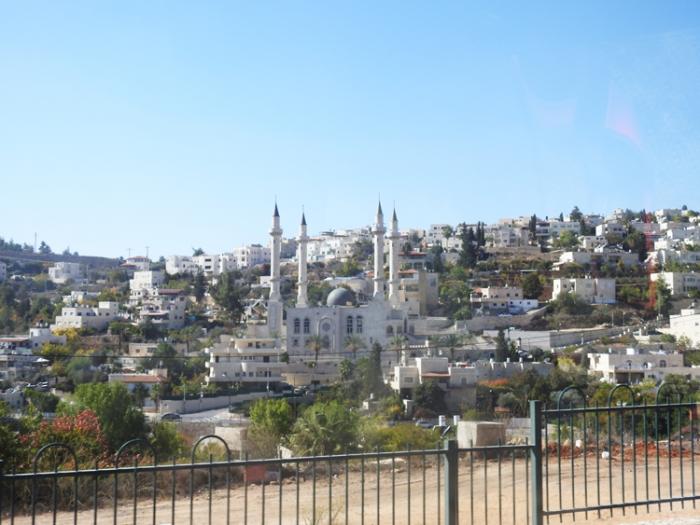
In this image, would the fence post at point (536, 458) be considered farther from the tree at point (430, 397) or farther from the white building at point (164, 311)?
the white building at point (164, 311)

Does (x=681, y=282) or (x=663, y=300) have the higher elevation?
(x=681, y=282)

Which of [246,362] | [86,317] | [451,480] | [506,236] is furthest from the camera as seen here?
[506,236]

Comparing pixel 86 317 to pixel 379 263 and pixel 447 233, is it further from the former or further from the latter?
pixel 447 233

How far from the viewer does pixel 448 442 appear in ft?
14.3

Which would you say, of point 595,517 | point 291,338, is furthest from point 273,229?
point 595,517

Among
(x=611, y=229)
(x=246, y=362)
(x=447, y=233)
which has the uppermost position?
(x=447, y=233)

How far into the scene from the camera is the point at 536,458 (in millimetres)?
4754

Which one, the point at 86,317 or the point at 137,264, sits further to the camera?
the point at 137,264

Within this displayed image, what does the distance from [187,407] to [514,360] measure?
12627 mm

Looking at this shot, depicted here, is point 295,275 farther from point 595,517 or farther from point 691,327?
point 595,517

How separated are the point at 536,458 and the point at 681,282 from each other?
4687cm

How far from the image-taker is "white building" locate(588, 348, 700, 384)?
2994 centimetres

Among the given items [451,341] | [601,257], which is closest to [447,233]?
[601,257]

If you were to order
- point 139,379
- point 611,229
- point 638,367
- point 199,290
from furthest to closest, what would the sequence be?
point 611,229
point 199,290
point 139,379
point 638,367
